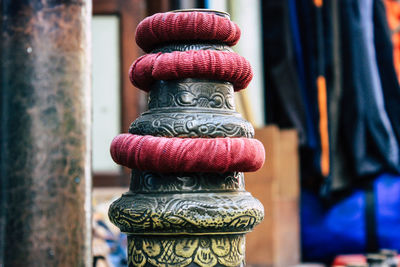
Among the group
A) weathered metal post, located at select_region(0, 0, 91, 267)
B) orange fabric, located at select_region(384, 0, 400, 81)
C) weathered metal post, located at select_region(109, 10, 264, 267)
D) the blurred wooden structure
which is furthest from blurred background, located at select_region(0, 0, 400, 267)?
weathered metal post, located at select_region(109, 10, 264, 267)

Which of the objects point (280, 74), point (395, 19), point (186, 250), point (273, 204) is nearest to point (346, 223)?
point (273, 204)

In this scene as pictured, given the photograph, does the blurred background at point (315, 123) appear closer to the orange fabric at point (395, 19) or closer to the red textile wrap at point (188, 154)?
the orange fabric at point (395, 19)

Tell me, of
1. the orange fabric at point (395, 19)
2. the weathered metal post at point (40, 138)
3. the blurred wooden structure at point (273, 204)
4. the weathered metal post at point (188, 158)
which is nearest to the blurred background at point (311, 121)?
the blurred wooden structure at point (273, 204)

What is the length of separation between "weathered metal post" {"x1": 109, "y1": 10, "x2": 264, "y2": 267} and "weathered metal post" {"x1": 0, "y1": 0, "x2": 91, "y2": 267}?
12 centimetres

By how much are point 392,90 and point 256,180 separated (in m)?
1.22

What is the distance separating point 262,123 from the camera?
4027 millimetres

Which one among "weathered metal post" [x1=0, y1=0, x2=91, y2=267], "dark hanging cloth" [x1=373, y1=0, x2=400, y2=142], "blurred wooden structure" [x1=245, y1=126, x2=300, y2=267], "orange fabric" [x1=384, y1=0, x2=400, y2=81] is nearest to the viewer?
"weathered metal post" [x1=0, y1=0, x2=91, y2=267]

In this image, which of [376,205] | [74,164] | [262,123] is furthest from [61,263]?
[262,123]

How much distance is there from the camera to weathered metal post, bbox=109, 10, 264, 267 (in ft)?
3.44

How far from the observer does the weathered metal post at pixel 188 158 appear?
105cm

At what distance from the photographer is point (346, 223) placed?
11.6 ft

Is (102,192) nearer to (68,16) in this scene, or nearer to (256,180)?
(256,180)

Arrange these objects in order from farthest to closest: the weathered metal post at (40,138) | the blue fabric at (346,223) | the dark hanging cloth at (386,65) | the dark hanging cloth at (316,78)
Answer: the dark hanging cloth at (316,78) → the dark hanging cloth at (386,65) → the blue fabric at (346,223) → the weathered metal post at (40,138)

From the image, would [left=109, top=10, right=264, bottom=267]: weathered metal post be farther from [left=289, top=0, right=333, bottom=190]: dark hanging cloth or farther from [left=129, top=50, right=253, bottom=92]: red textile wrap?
[left=289, top=0, right=333, bottom=190]: dark hanging cloth
